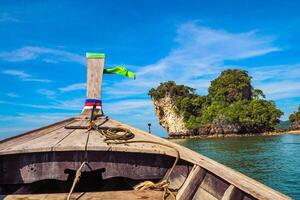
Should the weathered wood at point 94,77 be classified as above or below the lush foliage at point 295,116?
below

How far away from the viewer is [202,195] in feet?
9.21

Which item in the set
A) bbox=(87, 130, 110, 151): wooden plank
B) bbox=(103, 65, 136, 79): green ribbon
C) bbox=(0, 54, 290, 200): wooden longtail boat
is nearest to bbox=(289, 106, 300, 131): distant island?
bbox=(103, 65, 136, 79): green ribbon

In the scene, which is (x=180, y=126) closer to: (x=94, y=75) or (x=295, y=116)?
(x=295, y=116)

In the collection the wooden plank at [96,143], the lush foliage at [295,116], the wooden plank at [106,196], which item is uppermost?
the lush foliage at [295,116]

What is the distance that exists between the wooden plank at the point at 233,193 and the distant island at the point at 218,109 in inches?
2663

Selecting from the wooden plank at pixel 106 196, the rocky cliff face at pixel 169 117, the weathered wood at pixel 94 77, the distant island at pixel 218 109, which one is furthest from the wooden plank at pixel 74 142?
the rocky cliff face at pixel 169 117

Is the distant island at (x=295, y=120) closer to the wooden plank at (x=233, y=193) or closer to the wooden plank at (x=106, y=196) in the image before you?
the wooden plank at (x=106, y=196)

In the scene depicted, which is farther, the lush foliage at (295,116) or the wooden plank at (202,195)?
the lush foliage at (295,116)

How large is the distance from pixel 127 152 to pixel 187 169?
0.57 meters

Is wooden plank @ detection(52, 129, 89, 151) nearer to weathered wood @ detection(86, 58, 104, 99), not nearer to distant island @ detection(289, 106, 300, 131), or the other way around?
weathered wood @ detection(86, 58, 104, 99)

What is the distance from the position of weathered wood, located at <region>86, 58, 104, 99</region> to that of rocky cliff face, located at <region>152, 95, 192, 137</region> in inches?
2810

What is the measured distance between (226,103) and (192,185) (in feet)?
239

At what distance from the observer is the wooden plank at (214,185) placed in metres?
2.72

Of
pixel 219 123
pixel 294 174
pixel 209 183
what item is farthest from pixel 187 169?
pixel 219 123
